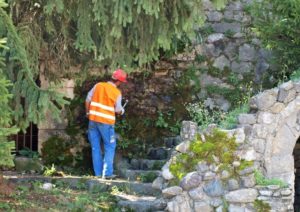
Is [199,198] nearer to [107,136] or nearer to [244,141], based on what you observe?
[244,141]

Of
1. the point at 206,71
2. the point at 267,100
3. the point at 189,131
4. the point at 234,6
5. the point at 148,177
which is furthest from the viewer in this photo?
the point at 234,6

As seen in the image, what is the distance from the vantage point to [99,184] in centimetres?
833

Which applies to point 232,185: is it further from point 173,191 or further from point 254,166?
point 173,191

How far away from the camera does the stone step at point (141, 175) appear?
28.9 feet

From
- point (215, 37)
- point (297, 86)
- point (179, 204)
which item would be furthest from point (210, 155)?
point (215, 37)

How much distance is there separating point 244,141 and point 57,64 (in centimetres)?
258

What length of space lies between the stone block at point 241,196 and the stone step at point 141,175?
157 centimetres

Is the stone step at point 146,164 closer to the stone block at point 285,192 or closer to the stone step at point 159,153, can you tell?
the stone step at point 159,153

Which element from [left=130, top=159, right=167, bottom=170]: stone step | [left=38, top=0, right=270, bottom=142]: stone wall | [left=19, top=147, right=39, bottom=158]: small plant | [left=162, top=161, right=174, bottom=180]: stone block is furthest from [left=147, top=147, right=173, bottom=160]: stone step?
[left=162, top=161, right=174, bottom=180]: stone block

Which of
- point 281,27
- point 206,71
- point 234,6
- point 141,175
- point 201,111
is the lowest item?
point 141,175

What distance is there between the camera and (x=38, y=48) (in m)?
7.02

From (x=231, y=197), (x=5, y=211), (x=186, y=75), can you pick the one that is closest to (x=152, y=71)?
(x=186, y=75)

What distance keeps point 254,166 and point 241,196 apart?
1.42 ft

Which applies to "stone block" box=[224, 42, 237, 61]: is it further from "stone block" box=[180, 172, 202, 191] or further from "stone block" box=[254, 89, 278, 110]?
"stone block" box=[180, 172, 202, 191]
